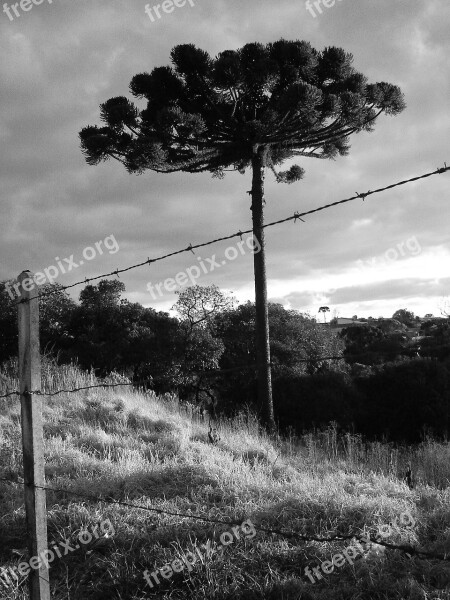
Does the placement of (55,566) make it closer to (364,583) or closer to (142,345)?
(364,583)

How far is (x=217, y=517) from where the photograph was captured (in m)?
4.75

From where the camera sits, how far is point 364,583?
3664mm

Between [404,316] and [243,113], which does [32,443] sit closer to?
[243,113]

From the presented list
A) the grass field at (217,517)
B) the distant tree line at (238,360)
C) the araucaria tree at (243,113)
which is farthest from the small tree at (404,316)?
the grass field at (217,517)

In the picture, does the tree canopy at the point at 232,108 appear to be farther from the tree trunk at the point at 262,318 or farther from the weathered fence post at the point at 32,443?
the weathered fence post at the point at 32,443

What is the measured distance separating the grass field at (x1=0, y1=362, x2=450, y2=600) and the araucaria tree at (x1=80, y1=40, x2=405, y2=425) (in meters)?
6.65

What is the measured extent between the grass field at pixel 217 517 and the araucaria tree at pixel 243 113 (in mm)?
6653

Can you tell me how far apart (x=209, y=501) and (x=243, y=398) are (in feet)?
41.5

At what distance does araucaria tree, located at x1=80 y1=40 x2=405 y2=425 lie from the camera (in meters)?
13.4

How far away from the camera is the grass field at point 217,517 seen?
371cm

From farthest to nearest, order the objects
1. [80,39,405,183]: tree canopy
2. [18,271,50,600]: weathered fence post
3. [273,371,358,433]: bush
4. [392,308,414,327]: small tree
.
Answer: [392,308,414,327]: small tree < [273,371,358,433]: bush < [80,39,405,183]: tree canopy < [18,271,50,600]: weathered fence post

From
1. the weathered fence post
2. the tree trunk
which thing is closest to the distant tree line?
the tree trunk

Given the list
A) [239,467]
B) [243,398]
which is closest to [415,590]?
[239,467]

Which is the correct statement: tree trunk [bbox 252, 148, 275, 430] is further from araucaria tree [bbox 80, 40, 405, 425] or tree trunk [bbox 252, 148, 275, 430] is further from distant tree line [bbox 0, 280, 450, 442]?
distant tree line [bbox 0, 280, 450, 442]
